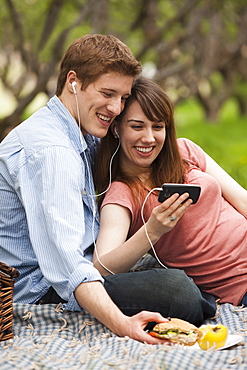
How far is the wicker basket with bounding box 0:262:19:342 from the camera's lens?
2844 mm

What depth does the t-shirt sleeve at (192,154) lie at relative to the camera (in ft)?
12.5

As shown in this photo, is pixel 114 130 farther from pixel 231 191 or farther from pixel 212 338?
pixel 212 338

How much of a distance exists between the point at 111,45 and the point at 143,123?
19.4 inches

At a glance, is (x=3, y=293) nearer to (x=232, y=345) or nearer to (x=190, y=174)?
(x=232, y=345)

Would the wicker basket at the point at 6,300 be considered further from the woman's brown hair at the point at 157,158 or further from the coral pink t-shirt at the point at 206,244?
the woman's brown hair at the point at 157,158

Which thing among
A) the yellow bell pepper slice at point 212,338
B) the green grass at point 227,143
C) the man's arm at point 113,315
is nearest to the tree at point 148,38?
the green grass at point 227,143

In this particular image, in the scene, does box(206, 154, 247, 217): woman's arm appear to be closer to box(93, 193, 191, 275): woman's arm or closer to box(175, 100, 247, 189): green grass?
box(93, 193, 191, 275): woman's arm

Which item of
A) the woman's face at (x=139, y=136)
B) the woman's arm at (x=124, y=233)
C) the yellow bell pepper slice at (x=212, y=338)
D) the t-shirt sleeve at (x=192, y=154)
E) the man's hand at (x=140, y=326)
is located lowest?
the yellow bell pepper slice at (x=212, y=338)

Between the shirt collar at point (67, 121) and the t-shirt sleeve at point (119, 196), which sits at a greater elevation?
the shirt collar at point (67, 121)

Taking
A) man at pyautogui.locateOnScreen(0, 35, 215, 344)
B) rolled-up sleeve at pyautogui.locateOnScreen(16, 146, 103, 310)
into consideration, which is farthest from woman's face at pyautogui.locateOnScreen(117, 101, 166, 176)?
rolled-up sleeve at pyautogui.locateOnScreen(16, 146, 103, 310)

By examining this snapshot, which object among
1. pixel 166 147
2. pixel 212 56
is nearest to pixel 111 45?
pixel 166 147

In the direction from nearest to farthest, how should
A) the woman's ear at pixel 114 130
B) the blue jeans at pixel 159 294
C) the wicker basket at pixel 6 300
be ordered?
the wicker basket at pixel 6 300 → the blue jeans at pixel 159 294 → the woman's ear at pixel 114 130

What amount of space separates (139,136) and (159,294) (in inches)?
38.6

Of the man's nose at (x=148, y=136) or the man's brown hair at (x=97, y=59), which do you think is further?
the man's nose at (x=148, y=136)
